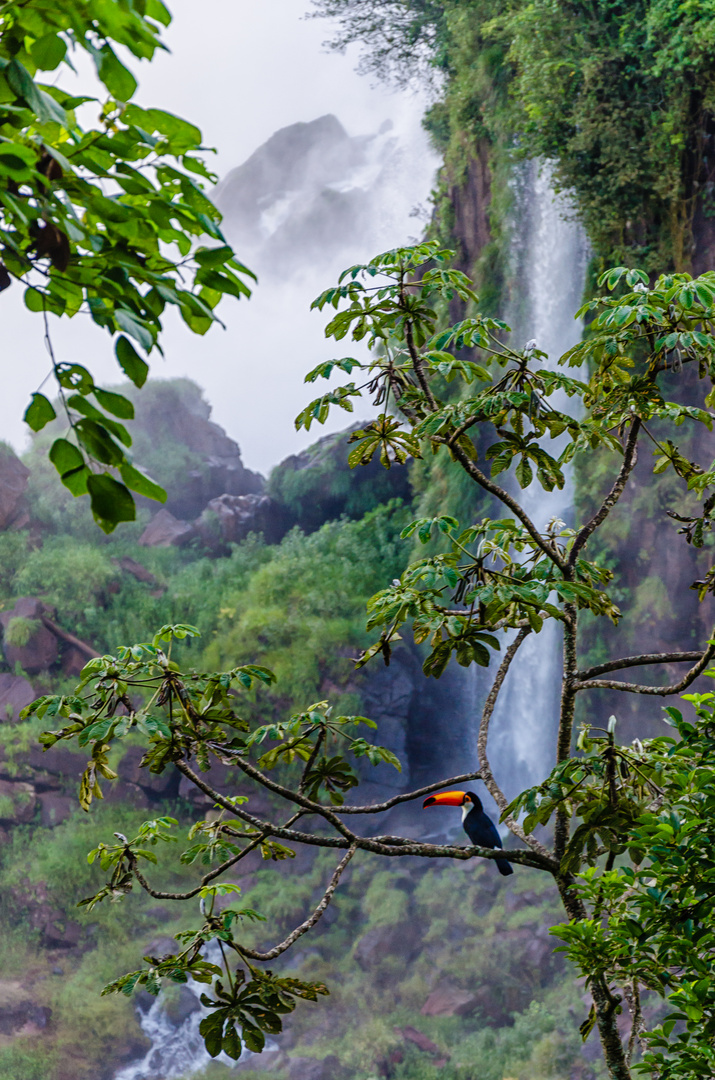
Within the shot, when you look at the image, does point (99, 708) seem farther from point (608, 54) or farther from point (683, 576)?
point (608, 54)

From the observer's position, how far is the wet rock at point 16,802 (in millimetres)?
6387

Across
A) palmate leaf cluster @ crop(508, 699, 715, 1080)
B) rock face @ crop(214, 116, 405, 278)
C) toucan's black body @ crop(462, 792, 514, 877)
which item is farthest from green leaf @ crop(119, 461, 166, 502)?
rock face @ crop(214, 116, 405, 278)

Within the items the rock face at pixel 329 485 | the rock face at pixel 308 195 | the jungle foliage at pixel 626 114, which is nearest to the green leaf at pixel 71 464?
the jungle foliage at pixel 626 114

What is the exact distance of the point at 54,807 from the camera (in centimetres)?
652

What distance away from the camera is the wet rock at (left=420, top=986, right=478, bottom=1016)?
16.7ft

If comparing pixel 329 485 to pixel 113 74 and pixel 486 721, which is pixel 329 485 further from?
pixel 113 74

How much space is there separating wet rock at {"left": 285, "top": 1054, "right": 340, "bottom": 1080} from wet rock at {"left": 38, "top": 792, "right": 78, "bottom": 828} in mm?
2639

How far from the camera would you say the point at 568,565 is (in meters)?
1.36

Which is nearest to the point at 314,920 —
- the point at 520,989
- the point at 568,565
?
the point at 568,565

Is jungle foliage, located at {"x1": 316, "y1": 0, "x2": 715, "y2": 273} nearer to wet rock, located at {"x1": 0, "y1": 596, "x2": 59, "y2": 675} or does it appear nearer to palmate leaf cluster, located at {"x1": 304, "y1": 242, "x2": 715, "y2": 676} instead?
palmate leaf cluster, located at {"x1": 304, "y1": 242, "x2": 715, "y2": 676}

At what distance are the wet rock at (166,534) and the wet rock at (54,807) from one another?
8.15 feet

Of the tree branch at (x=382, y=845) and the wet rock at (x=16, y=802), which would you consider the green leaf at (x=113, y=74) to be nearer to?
the tree branch at (x=382, y=845)

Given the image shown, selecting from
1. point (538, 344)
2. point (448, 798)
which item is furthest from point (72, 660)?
point (448, 798)

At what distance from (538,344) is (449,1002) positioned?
4427mm
